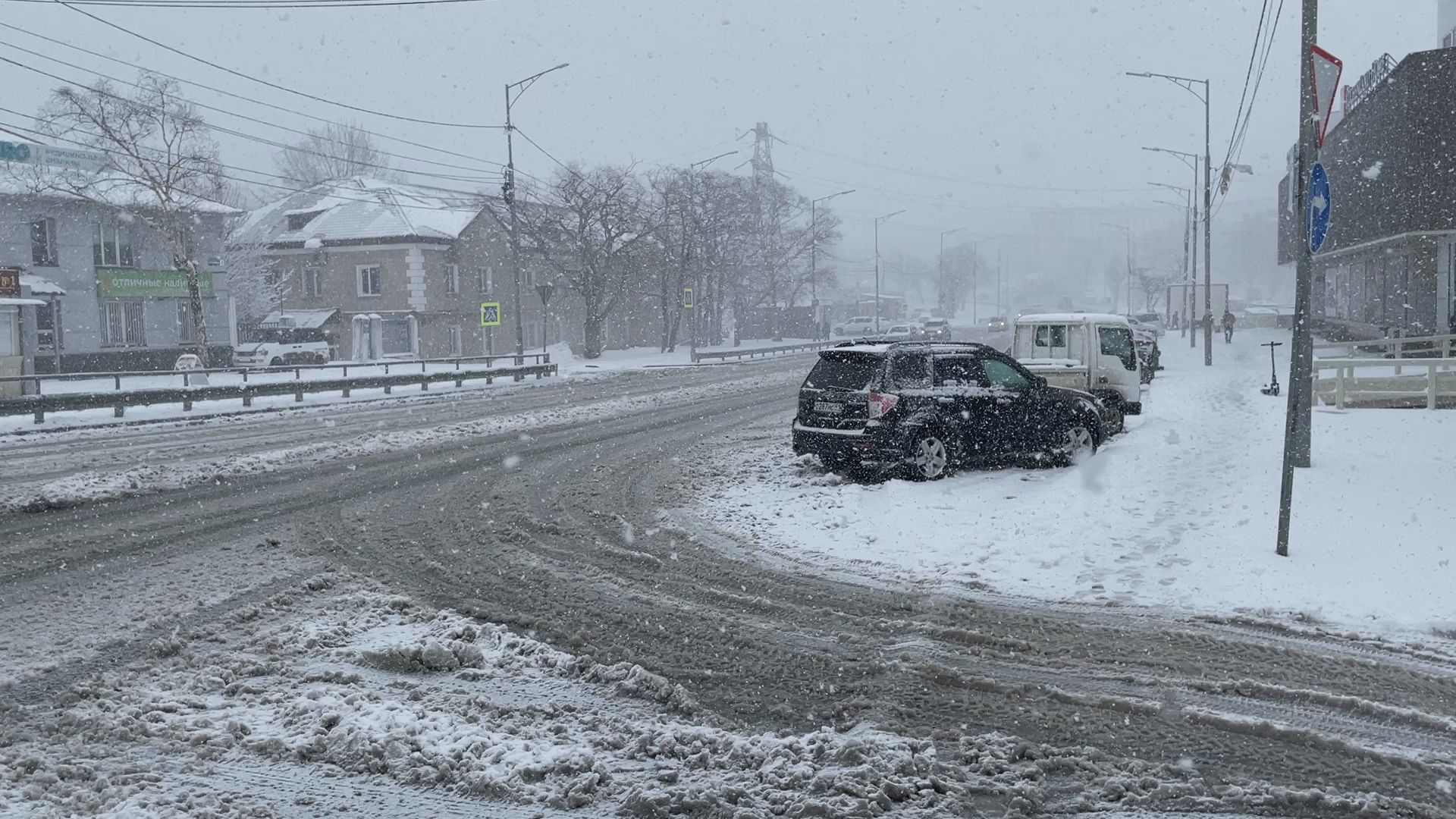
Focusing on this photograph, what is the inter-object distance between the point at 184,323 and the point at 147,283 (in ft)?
8.51

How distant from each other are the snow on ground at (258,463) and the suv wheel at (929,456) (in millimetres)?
5565

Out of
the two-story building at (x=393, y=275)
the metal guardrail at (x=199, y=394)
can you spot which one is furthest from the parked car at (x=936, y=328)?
the metal guardrail at (x=199, y=394)

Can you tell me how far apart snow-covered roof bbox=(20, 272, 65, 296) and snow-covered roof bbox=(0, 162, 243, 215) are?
2.96 metres

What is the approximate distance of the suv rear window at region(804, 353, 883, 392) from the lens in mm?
12914

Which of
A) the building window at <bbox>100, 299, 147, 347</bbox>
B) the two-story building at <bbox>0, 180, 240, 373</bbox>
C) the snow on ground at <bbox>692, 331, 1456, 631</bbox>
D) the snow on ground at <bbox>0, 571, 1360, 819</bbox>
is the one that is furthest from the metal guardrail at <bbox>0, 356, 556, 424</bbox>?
the snow on ground at <bbox>0, 571, 1360, 819</bbox>

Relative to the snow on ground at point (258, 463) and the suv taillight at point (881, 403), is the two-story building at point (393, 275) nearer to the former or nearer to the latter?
the snow on ground at point (258, 463)

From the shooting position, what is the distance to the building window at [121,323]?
43.2 m

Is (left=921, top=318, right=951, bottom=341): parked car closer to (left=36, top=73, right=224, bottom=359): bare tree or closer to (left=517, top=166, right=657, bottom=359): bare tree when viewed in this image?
(left=517, top=166, right=657, bottom=359): bare tree

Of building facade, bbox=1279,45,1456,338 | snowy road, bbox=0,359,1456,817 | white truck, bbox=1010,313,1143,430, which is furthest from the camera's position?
building facade, bbox=1279,45,1456,338

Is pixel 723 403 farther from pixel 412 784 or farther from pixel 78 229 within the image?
pixel 78 229

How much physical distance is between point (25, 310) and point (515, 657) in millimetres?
39959

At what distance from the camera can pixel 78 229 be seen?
42.7 m

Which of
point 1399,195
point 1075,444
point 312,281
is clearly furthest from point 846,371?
point 312,281

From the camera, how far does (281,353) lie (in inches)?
1912
